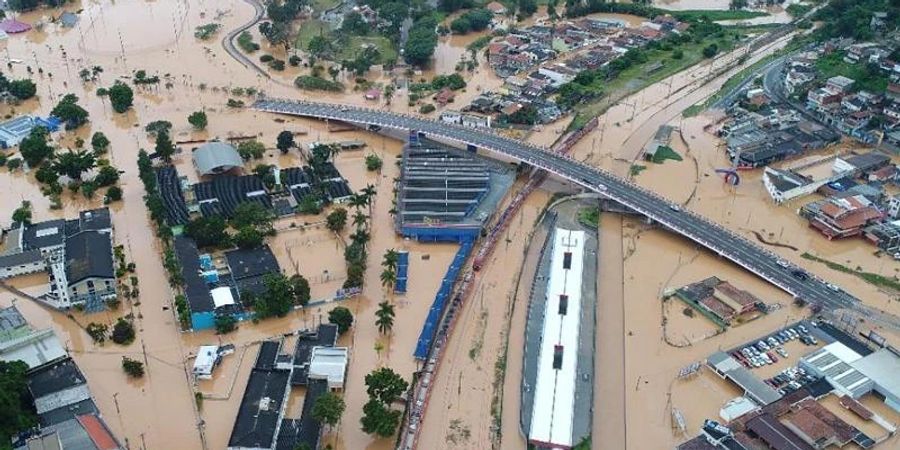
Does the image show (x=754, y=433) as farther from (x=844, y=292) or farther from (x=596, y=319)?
(x=844, y=292)

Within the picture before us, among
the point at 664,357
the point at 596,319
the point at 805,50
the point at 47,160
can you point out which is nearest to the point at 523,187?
the point at 596,319

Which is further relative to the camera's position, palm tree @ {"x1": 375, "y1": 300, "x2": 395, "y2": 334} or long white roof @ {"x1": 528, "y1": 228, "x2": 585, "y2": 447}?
palm tree @ {"x1": 375, "y1": 300, "x2": 395, "y2": 334}

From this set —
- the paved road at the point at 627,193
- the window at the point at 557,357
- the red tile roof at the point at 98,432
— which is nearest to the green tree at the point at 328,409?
the red tile roof at the point at 98,432

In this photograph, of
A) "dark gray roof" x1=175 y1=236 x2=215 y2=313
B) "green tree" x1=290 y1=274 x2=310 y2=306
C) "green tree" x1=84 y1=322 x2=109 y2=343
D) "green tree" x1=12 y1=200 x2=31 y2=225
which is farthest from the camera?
"green tree" x1=12 y1=200 x2=31 y2=225

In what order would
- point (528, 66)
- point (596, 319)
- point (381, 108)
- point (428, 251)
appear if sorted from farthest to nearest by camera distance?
point (528, 66)
point (381, 108)
point (428, 251)
point (596, 319)

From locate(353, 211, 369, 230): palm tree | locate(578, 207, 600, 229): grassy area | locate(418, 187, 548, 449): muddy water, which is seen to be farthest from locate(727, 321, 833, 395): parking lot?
locate(353, 211, 369, 230): palm tree

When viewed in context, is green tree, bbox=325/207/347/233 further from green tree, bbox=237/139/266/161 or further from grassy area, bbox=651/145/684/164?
grassy area, bbox=651/145/684/164
